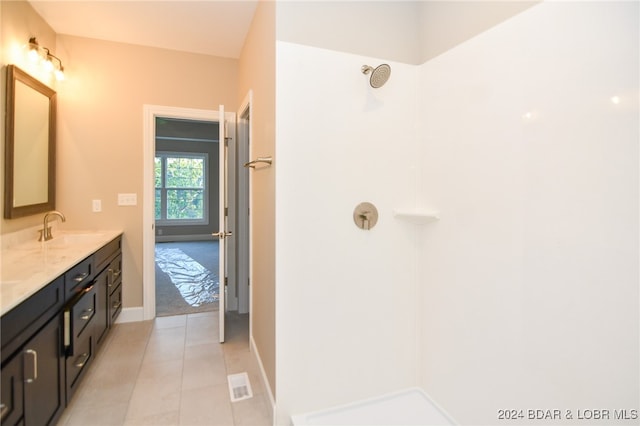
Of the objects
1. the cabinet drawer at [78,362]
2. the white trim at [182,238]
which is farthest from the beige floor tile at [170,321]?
the white trim at [182,238]

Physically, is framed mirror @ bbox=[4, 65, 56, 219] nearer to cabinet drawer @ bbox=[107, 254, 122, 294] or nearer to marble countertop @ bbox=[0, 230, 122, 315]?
marble countertop @ bbox=[0, 230, 122, 315]

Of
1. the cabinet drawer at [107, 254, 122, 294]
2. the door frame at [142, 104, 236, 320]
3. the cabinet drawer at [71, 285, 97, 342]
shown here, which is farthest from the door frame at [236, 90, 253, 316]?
the cabinet drawer at [71, 285, 97, 342]

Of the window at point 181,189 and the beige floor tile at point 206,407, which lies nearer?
the beige floor tile at point 206,407

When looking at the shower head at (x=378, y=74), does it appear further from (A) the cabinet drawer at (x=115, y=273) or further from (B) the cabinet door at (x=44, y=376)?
(A) the cabinet drawer at (x=115, y=273)

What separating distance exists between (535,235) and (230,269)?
2772 mm

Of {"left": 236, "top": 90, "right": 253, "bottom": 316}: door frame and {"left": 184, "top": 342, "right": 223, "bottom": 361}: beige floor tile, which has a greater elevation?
{"left": 236, "top": 90, "right": 253, "bottom": 316}: door frame

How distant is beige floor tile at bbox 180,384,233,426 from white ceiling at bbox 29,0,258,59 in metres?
2.67

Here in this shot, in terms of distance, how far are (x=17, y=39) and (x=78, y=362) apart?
2204 mm

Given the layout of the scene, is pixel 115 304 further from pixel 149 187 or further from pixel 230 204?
pixel 230 204

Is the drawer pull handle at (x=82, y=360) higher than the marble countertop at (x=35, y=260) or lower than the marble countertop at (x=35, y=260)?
lower

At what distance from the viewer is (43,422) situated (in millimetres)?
1413

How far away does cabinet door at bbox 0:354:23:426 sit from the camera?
1089 mm

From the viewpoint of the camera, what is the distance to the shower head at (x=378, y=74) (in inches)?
66.3

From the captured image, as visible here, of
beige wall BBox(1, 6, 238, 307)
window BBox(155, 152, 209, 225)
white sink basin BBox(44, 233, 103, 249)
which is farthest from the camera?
window BBox(155, 152, 209, 225)
